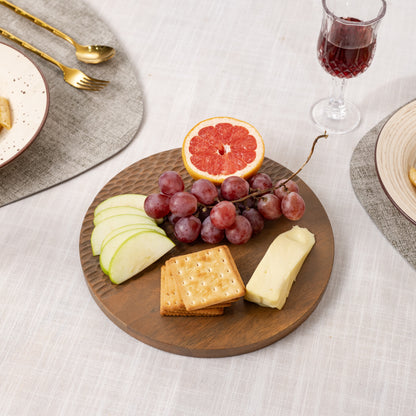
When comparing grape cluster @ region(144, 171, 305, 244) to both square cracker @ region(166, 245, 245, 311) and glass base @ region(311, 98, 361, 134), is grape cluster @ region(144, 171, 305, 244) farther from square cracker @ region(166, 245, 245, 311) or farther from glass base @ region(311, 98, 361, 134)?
glass base @ region(311, 98, 361, 134)

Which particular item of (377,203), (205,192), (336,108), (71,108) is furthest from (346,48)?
(71,108)

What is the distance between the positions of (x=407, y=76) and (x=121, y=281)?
40.7 inches

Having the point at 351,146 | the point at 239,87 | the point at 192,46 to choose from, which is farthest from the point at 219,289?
the point at 192,46

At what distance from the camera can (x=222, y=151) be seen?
1.19 meters

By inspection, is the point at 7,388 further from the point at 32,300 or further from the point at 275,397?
the point at 275,397

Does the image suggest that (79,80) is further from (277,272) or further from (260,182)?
(277,272)

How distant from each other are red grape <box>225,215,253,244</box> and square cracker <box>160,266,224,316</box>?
15cm

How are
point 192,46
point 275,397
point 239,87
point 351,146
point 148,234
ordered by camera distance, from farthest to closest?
1. point 192,46
2. point 239,87
3. point 351,146
4. point 148,234
5. point 275,397

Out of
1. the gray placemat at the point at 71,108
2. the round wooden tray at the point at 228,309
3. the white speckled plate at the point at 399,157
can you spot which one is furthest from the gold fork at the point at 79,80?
the white speckled plate at the point at 399,157

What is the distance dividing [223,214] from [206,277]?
132 millimetres

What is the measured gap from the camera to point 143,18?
67.9 inches

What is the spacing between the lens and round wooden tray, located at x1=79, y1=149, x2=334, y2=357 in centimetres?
101

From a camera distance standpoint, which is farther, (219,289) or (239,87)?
(239,87)

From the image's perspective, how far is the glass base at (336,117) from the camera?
143 centimetres
